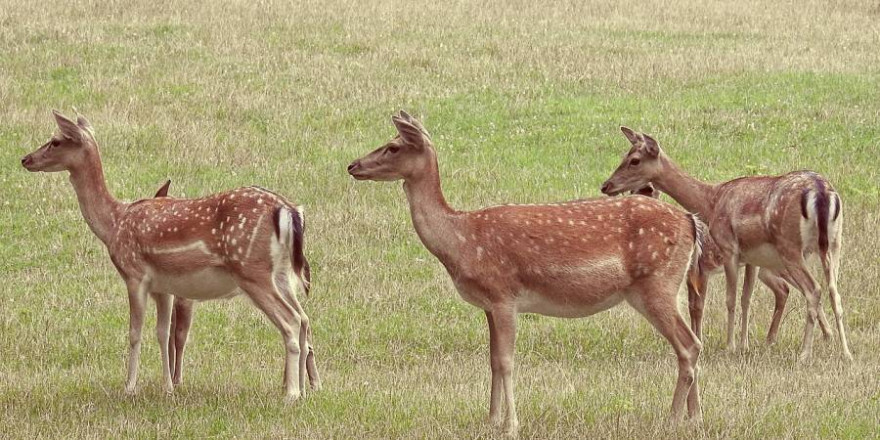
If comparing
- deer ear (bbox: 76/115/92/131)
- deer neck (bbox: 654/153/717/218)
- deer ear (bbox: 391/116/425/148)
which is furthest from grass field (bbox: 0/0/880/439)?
deer ear (bbox: 76/115/92/131)

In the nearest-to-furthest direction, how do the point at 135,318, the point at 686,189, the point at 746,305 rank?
the point at 135,318 < the point at 746,305 < the point at 686,189

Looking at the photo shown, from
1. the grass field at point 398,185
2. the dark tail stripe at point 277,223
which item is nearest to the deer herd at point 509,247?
the dark tail stripe at point 277,223

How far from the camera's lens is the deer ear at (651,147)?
→ 12.0 meters

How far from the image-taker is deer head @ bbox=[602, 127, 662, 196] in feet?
39.5

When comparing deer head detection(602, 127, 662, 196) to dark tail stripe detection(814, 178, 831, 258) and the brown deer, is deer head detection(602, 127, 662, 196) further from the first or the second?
the brown deer

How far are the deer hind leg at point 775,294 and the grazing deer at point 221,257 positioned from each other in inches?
155

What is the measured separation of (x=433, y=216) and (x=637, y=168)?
4.03 meters

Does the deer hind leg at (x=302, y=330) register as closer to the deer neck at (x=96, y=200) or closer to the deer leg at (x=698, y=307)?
the deer neck at (x=96, y=200)

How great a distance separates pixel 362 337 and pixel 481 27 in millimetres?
13782

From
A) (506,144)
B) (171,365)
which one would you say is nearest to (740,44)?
(506,144)

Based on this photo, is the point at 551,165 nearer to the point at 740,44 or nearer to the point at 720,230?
the point at 720,230

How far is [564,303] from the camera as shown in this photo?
8266 mm

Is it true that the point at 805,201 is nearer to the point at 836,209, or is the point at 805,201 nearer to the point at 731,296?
the point at 836,209

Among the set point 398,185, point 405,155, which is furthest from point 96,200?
point 398,185
